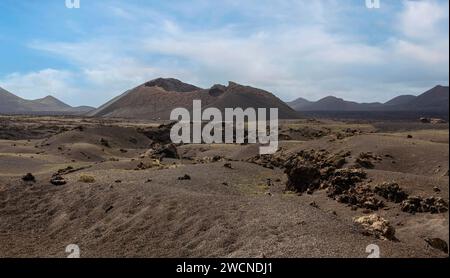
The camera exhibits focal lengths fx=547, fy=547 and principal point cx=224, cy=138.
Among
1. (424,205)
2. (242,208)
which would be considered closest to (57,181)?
(242,208)

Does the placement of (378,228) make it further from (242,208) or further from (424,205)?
(424,205)

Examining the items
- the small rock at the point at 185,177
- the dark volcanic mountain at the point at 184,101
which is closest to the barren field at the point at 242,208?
the small rock at the point at 185,177

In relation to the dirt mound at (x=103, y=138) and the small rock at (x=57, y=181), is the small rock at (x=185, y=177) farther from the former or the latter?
the dirt mound at (x=103, y=138)

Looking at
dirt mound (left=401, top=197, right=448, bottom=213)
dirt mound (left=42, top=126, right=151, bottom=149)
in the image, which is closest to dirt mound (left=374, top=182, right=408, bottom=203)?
dirt mound (left=401, top=197, right=448, bottom=213)

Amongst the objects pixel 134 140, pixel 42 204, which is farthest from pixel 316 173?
pixel 134 140

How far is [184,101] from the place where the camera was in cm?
16688

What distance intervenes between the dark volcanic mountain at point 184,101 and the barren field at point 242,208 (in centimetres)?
11008

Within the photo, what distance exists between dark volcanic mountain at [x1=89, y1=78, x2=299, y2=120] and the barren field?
361ft

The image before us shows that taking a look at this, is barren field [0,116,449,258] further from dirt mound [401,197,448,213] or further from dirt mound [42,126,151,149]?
dirt mound [42,126,151,149]

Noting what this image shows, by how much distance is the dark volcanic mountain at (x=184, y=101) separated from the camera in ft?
485

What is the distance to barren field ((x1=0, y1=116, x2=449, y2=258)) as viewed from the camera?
13070 mm
